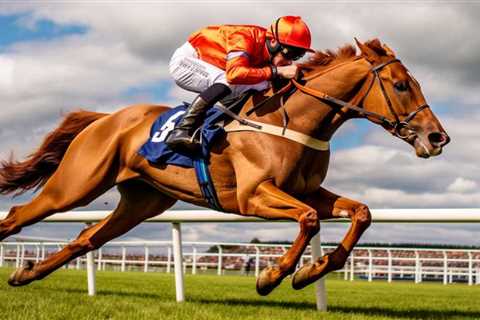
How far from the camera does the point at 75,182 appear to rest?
5.19 metres

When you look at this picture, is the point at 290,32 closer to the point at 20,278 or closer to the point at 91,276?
the point at 20,278

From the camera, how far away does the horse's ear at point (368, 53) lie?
14.3 feet

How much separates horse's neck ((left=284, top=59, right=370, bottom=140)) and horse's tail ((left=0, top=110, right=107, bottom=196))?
1987 mm

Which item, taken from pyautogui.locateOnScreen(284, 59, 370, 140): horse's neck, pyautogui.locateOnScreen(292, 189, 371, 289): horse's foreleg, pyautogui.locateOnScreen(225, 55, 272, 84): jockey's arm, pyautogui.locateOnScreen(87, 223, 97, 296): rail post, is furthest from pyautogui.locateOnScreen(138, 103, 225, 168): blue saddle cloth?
pyautogui.locateOnScreen(87, 223, 97, 296): rail post

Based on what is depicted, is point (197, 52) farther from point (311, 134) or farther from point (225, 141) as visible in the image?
point (311, 134)

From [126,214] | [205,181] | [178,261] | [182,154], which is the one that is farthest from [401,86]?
[178,261]

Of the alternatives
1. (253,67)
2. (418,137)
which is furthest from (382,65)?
(253,67)

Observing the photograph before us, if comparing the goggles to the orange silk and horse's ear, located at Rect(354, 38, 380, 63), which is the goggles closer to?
the orange silk

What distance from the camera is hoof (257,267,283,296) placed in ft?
12.7

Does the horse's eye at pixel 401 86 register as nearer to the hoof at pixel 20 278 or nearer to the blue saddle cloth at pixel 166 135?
the blue saddle cloth at pixel 166 135

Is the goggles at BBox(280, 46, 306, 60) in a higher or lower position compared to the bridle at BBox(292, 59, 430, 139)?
higher

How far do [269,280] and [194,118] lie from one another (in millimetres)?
1222

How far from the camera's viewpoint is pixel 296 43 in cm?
440

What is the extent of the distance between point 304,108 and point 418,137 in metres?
0.75
